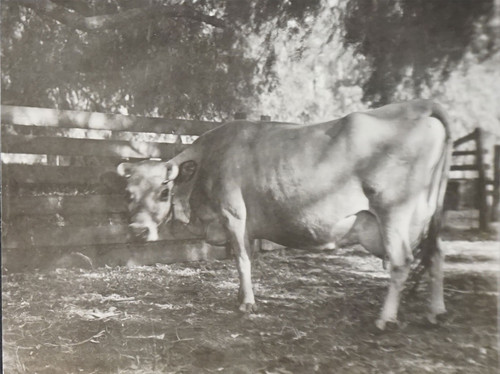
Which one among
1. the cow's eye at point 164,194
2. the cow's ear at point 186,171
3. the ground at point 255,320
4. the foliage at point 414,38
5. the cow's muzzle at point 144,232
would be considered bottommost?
the ground at point 255,320

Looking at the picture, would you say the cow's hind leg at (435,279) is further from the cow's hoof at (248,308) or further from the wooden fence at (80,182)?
the wooden fence at (80,182)

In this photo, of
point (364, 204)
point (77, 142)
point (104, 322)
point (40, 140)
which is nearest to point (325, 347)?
point (364, 204)

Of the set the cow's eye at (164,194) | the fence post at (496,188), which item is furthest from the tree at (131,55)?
the fence post at (496,188)

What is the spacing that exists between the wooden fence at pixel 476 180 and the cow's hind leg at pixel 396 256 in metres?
0.19

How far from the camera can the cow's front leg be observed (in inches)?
81.8

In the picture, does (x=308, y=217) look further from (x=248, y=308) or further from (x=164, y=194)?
(x=164, y=194)

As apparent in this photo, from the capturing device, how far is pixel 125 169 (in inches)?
87.0

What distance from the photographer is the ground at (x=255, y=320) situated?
5.74 feet

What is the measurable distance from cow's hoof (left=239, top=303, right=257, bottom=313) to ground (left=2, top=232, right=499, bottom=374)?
0.09 ft

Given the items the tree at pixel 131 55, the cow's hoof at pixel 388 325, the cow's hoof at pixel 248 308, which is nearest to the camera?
the cow's hoof at pixel 388 325

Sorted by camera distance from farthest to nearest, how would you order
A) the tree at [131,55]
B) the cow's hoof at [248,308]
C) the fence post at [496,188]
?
the tree at [131,55], the cow's hoof at [248,308], the fence post at [496,188]

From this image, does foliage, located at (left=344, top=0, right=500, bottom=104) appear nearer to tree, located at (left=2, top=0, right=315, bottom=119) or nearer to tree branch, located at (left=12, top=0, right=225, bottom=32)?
tree, located at (left=2, top=0, right=315, bottom=119)

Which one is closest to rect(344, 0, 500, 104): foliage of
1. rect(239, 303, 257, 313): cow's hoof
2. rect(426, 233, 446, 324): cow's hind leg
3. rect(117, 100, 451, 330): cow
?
rect(117, 100, 451, 330): cow

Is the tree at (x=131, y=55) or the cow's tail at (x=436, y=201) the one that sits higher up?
the tree at (x=131, y=55)
